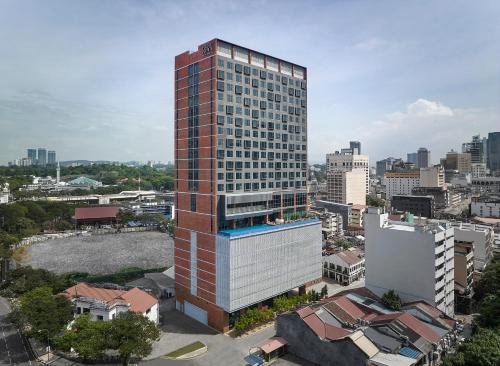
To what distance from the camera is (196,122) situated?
53.2 meters

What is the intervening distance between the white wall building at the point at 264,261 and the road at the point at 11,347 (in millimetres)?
24381

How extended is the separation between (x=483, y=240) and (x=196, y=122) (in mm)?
Answer: 63362

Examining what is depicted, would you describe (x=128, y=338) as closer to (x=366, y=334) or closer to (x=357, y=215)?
(x=366, y=334)

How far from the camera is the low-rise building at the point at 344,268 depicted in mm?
71938

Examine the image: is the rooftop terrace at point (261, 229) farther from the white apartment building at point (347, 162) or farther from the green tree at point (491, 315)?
the white apartment building at point (347, 162)

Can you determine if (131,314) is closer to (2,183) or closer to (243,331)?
(243,331)

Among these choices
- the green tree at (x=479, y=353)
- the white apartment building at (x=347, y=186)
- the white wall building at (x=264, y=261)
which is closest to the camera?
the green tree at (x=479, y=353)

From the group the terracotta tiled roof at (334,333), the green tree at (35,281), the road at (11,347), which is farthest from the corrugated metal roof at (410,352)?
the green tree at (35,281)

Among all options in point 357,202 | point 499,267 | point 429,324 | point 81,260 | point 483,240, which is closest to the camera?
point 429,324

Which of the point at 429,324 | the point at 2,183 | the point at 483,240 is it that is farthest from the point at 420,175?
the point at 2,183

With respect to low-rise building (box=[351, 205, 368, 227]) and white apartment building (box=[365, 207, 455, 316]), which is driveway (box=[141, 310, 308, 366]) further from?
low-rise building (box=[351, 205, 368, 227])

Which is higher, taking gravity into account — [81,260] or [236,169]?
[236,169]

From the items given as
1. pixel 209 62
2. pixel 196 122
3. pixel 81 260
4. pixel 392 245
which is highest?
pixel 209 62

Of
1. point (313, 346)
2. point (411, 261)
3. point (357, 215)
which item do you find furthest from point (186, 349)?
point (357, 215)
